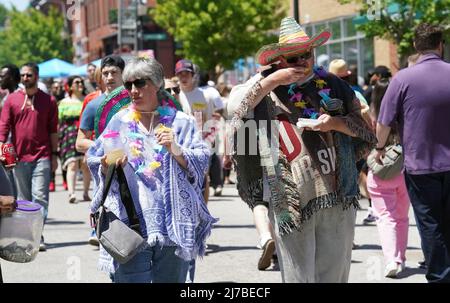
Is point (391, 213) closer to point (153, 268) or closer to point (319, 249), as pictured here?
point (319, 249)

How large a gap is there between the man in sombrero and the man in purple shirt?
5.45 ft

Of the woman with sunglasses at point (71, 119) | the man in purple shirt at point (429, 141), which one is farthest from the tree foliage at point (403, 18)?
the man in purple shirt at point (429, 141)

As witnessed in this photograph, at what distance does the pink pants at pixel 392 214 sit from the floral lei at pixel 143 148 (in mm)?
3696

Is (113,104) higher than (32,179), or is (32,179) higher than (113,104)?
(113,104)

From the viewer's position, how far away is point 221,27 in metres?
38.3

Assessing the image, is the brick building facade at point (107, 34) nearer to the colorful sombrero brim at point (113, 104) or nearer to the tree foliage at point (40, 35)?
the tree foliage at point (40, 35)

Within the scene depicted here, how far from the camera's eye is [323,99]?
5.41m

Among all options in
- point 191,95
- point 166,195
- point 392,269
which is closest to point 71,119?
point 191,95

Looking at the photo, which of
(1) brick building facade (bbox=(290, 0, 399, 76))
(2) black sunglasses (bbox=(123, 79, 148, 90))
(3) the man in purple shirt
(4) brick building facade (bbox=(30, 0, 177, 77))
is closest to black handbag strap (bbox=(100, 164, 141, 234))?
(2) black sunglasses (bbox=(123, 79, 148, 90))

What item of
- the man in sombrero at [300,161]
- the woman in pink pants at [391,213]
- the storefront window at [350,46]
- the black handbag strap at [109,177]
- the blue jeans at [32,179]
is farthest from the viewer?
the storefront window at [350,46]

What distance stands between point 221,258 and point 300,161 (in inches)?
181

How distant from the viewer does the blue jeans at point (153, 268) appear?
5539 millimetres

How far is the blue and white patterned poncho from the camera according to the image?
5.57 metres
